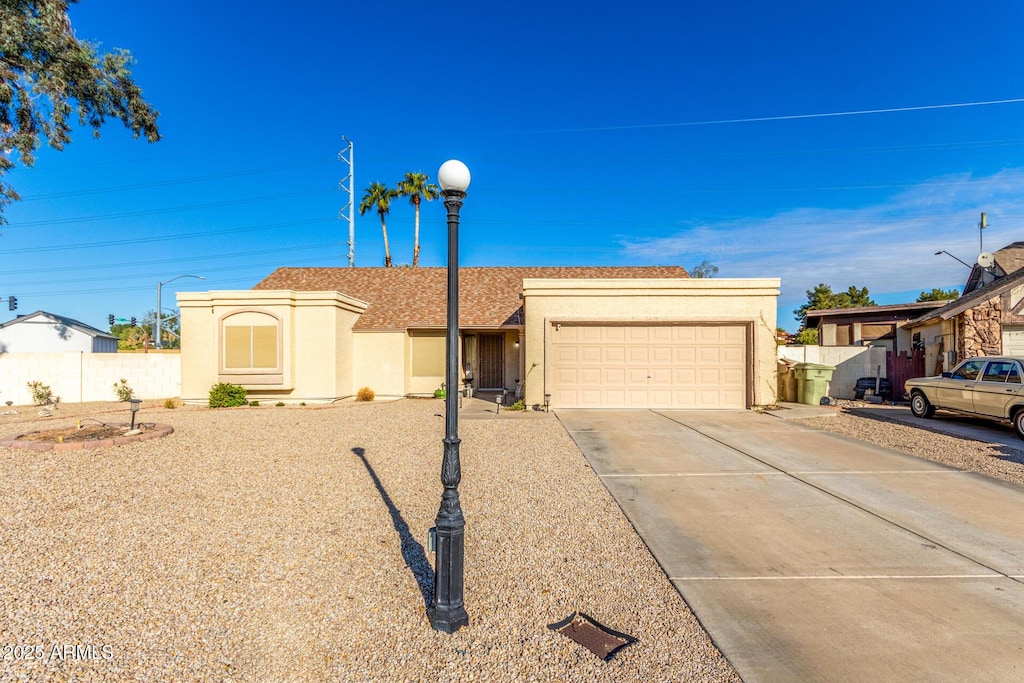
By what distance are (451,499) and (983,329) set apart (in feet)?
56.9

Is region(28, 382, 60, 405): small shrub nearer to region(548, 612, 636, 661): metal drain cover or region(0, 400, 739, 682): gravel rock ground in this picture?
region(0, 400, 739, 682): gravel rock ground

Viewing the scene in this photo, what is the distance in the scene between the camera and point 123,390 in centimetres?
1808

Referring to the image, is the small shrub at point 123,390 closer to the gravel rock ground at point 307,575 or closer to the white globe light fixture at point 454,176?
the gravel rock ground at point 307,575

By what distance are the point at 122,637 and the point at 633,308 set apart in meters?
12.6

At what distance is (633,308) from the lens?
46.3ft

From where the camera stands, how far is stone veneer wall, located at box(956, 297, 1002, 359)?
1416cm

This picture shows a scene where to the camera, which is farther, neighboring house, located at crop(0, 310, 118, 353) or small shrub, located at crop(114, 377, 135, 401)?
neighboring house, located at crop(0, 310, 118, 353)

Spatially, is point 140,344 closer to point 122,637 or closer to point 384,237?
point 384,237

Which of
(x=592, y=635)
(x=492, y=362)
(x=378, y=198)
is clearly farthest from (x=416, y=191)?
(x=592, y=635)

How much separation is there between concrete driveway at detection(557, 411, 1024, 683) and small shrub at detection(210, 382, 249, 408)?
39.2 feet

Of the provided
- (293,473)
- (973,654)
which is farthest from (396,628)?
(293,473)

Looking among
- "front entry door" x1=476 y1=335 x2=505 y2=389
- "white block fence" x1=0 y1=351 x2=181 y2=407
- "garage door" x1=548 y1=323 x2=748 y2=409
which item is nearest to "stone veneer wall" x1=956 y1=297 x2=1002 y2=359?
"garage door" x1=548 y1=323 x2=748 y2=409

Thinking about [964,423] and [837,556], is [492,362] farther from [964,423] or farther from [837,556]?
[837,556]

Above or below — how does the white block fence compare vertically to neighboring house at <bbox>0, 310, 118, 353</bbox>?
below
